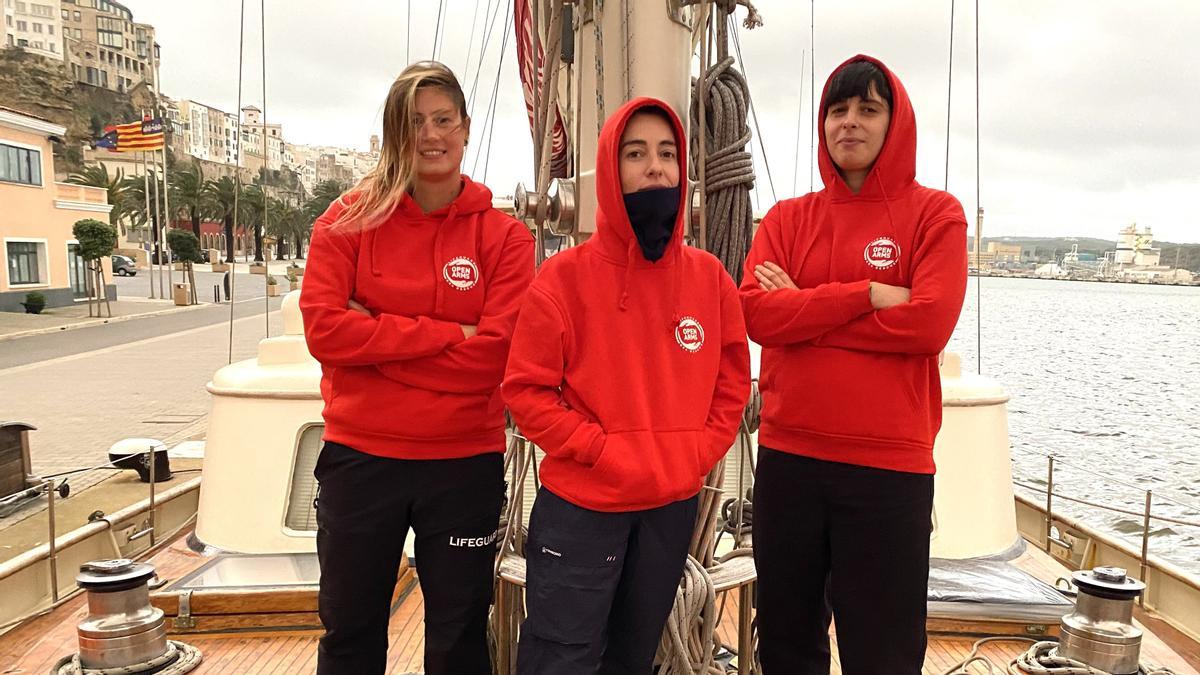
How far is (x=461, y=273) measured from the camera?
2.08 meters

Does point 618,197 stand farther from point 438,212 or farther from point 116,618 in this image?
point 116,618

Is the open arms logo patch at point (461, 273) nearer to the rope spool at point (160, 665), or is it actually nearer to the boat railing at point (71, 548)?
the rope spool at point (160, 665)

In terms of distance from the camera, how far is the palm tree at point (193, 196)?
4653 centimetres

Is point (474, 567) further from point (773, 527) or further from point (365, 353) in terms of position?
point (773, 527)

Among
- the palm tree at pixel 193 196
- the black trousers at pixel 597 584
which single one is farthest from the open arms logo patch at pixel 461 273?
the palm tree at pixel 193 196

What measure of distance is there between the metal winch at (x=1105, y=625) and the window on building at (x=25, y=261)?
99.1ft

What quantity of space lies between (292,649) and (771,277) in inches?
99.5

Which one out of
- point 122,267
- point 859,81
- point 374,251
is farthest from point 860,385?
point 122,267

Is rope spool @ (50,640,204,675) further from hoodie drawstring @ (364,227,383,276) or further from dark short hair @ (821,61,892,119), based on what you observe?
dark short hair @ (821,61,892,119)

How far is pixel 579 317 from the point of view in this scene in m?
1.92

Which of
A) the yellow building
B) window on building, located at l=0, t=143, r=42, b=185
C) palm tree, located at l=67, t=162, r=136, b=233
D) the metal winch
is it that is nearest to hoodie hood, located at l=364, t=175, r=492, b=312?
the metal winch

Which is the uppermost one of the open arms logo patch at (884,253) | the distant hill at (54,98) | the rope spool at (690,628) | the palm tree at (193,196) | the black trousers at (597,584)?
the distant hill at (54,98)

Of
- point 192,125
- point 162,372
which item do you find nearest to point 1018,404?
point 162,372

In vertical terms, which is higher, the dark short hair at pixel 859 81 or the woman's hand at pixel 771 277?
the dark short hair at pixel 859 81
